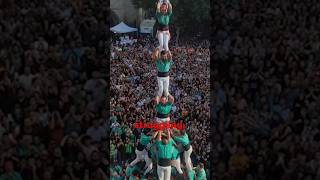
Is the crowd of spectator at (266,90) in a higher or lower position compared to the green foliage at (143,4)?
lower

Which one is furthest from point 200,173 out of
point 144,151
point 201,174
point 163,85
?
Result: point 163,85

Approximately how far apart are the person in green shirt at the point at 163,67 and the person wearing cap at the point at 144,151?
376 millimetres

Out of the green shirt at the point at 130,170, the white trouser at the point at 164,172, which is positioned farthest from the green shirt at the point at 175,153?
the green shirt at the point at 130,170

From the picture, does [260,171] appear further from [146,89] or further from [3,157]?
[3,157]

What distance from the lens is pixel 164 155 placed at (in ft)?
15.8

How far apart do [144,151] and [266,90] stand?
1.44 m

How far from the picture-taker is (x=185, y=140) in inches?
196

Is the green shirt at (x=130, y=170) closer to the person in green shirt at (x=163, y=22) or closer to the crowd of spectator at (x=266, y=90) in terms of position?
the crowd of spectator at (x=266, y=90)

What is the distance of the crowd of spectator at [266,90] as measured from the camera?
512 cm

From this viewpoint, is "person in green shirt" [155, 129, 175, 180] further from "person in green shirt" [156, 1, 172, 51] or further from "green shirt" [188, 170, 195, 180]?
"person in green shirt" [156, 1, 172, 51]

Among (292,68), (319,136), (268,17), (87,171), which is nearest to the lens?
(87,171)

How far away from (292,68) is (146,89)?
4.85ft

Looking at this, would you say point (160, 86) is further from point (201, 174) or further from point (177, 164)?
point (201, 174)

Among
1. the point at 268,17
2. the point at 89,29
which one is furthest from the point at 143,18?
the point at 268,17
